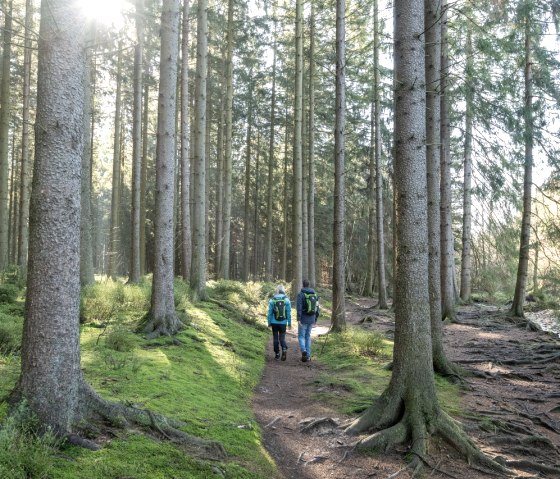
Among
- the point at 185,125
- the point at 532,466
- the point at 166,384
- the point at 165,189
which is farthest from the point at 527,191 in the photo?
the point at 166,384

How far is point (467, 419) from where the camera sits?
20.9 ft

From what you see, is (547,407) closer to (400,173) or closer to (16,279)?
(400,173)

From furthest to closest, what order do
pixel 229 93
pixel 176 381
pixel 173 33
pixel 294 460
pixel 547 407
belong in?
pixel 229 93 < pixel 173 33 < pixel 547 407 < pixel 176 381 < pixel 294 460

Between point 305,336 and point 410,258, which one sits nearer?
point 410,258

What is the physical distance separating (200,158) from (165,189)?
4.96 metres

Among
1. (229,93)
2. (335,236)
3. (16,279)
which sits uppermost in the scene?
(229,93)

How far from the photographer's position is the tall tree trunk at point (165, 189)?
969cm

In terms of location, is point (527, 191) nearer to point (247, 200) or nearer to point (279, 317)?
point (279, 317)

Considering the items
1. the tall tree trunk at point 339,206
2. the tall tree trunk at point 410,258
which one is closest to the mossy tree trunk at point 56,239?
the tall tree trunk at point 410,258

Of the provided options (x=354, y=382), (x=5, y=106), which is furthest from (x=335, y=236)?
(x=5, y=106)

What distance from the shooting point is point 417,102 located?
5.90m

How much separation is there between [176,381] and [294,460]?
2.38 meters

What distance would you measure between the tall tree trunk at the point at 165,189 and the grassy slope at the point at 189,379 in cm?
66

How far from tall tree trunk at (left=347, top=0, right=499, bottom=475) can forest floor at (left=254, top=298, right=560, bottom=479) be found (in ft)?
1.54
